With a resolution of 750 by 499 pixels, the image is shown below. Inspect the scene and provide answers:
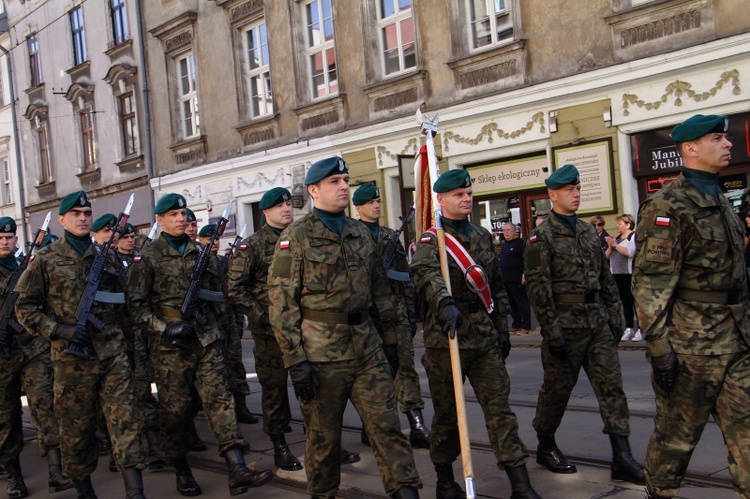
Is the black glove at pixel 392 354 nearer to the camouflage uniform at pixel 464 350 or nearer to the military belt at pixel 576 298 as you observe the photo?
the camouflage uniform at pixel 464 350

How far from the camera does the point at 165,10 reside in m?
23.1

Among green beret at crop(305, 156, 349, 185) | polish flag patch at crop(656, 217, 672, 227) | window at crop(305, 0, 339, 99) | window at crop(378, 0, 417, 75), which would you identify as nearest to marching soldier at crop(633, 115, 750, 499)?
polish flag patch at crop(656, 217, 672, 227)

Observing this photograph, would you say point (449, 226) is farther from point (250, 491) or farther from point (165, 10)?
point (165, 10)

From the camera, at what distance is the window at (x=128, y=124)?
25.0m

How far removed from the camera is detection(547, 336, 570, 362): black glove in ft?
18.0

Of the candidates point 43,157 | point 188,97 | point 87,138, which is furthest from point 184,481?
point 43,157

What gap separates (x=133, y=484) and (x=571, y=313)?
2967 mm

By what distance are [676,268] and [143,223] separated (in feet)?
73.9

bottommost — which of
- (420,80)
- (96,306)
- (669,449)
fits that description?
(669,449)

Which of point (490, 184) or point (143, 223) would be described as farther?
point (143, 223)

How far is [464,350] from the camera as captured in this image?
5184mm

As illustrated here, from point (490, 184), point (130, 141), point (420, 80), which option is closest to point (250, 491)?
point (490, 184)

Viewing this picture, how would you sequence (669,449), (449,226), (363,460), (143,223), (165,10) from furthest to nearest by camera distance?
(143,223), (165,10), (363,460), (449,226), (669,449)

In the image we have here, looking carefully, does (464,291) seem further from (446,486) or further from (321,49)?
(321,49)
